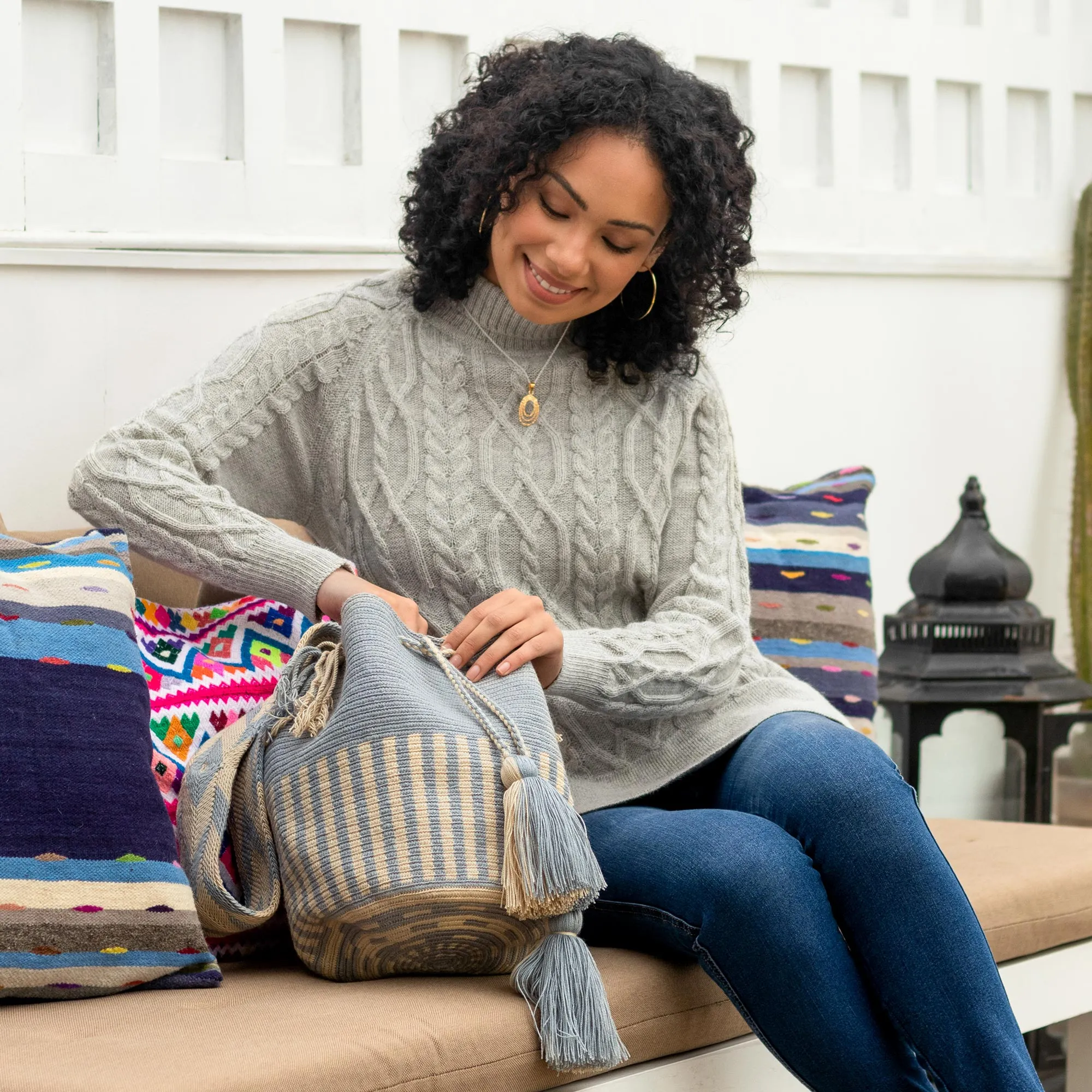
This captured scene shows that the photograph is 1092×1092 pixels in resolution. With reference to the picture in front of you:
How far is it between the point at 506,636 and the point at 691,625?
254 millimetres

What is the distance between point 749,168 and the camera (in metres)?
1.65

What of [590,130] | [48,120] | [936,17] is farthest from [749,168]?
[936,17]

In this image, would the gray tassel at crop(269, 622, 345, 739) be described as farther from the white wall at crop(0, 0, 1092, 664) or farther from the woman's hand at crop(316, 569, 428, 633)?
the white wall at crop(0, 0, 1092, 664)

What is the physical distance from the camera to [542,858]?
46.1 inches

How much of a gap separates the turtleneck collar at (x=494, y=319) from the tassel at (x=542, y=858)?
59 centimetres

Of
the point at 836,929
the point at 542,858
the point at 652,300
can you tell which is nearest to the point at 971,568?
the point at 652,300

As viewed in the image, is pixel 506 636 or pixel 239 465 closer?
pixel 506 636

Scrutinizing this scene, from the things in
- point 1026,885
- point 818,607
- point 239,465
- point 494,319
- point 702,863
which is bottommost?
point 1026,885

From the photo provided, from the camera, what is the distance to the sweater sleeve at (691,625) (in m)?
1.47

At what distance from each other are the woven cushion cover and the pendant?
0.57 metres

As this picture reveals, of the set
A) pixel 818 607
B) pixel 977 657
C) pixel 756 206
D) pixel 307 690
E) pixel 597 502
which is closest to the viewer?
pixel 307 690

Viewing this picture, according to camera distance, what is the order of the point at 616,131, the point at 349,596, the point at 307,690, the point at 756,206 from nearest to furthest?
the point at 307,690 < the point at 349,596 < the point at 616,131 < the point at 756,206

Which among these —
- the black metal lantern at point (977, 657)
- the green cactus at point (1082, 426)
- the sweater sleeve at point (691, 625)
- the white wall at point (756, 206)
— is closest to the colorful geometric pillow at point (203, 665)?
the sweater sleeve at point (691, 625)

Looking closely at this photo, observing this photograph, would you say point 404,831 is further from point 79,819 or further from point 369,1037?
point 79,819
